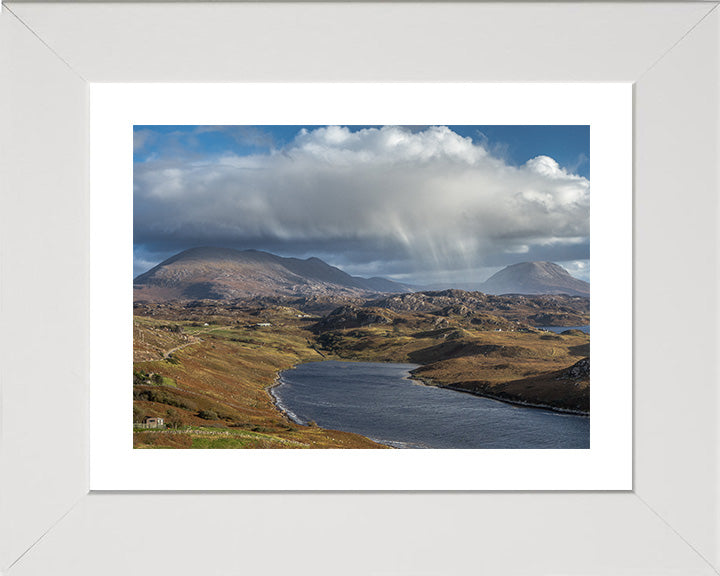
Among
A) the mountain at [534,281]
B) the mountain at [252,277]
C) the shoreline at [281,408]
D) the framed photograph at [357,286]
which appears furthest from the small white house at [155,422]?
the mountain at [534,281]

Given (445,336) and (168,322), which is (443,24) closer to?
(168,322)

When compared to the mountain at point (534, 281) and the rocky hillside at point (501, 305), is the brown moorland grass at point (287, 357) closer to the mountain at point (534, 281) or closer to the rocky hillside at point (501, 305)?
the rocky hillside at point (501, 305)

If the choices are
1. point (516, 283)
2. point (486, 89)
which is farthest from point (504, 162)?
point (486, 89)

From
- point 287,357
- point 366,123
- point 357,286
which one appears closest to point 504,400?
point 357,286

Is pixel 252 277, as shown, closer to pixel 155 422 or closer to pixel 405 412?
pixel 155 422

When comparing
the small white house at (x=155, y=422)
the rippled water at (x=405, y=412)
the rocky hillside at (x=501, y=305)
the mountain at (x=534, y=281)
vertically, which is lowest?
the rippled water at (x=405, y=412)

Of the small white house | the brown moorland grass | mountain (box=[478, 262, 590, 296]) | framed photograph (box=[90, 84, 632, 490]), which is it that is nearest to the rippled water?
framed photograph (box=[90, 84, 632, 490])
